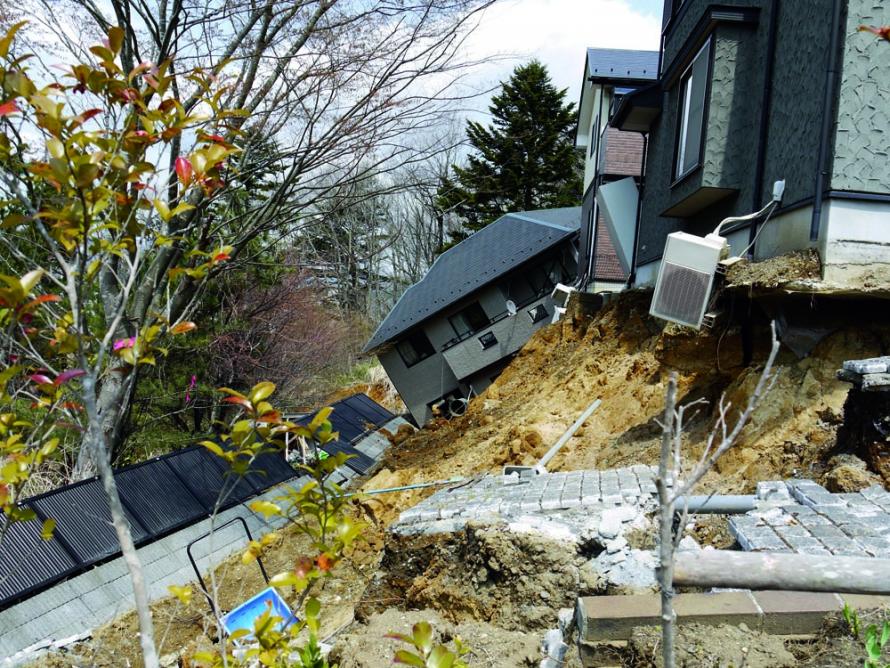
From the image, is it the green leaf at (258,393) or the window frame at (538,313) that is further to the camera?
the window frame at (538,313)

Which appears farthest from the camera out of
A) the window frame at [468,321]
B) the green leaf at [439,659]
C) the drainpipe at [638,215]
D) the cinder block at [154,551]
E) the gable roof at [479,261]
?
the window frame at [468,321]

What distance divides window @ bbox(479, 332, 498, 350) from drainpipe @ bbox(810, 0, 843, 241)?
1481cm

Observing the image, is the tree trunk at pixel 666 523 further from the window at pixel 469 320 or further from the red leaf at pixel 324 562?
the window at pixel 469 320

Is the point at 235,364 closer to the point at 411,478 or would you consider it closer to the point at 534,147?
the point at 411,478

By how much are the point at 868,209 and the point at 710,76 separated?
9.38 feet

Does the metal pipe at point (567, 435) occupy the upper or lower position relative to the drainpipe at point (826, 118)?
lower

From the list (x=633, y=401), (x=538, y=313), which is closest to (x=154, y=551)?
(x=633, y=401)

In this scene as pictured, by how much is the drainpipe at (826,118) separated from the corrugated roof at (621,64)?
11844mm

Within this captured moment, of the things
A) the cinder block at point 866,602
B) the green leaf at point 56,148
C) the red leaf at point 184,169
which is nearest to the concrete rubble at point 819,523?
the cinder block at point 866,602

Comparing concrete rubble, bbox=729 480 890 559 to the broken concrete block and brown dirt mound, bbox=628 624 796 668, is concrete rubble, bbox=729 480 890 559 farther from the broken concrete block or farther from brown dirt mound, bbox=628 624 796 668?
brown dirt mound, bbox=628 624 796 668

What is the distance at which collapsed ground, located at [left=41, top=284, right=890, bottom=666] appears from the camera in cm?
476

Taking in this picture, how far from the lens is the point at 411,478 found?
11344 millimetres

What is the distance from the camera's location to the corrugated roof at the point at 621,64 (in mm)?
17906

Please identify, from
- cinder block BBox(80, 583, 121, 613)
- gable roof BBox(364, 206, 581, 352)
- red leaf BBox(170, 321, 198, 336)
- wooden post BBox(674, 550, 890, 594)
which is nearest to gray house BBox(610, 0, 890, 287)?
wooden post BBox(674, 550, 890, 594)
